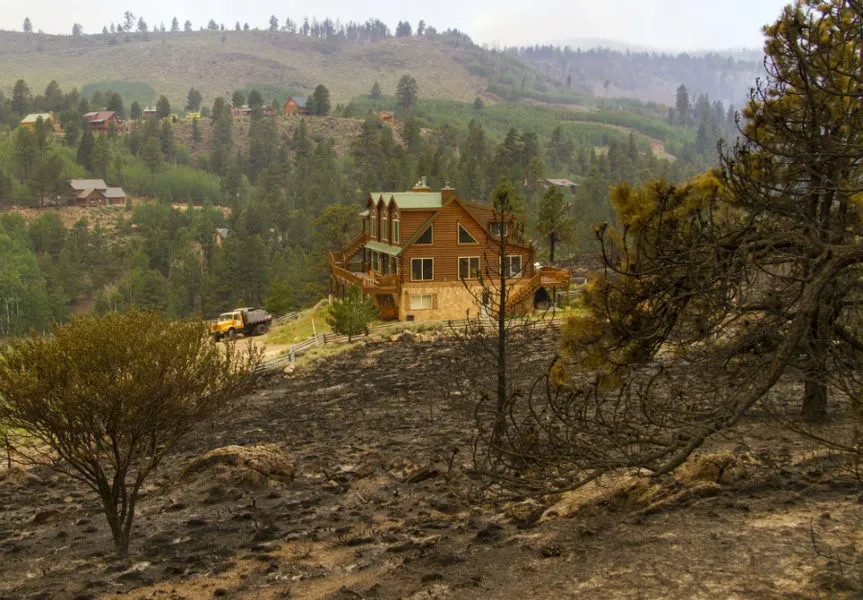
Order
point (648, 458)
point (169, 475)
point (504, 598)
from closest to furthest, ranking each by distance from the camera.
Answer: point (648, 458) → point (504, 598) → point (169, 475)

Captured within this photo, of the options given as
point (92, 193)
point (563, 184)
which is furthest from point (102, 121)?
point (563, 184)

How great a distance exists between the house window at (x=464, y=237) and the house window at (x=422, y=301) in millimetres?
3665

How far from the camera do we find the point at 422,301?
45906mm

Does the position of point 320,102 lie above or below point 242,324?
above

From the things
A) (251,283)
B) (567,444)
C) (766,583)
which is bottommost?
(251,283)

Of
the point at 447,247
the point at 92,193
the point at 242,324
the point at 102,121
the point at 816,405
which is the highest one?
the point at 102,121

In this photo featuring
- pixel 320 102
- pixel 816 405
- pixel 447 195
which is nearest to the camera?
pixel 816 405

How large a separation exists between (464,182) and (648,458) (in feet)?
299

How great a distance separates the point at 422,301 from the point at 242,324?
12.6 metres

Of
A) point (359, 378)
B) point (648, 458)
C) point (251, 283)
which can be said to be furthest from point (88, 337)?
point (251, 283)

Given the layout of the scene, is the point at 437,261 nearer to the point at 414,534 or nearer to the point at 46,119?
the point at 414,534

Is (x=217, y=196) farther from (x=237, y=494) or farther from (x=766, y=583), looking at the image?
(x=766, y=583)

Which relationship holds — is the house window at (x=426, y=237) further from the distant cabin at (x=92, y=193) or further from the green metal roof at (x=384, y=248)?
the distant cabin at (x=92, y=193)

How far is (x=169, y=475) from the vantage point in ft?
67.4
